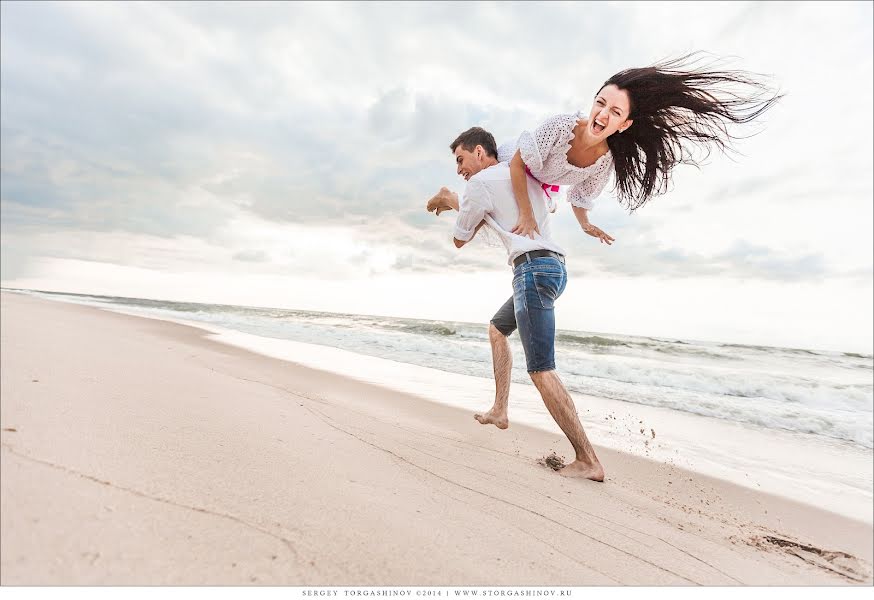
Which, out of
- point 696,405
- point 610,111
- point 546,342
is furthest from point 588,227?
point 696,405

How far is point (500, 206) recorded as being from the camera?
2.82m

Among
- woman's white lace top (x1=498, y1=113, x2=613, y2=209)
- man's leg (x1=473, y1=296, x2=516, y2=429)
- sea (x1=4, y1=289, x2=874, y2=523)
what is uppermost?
woman's white lace top (x1=498, y1=113, x2=613, y2=209)

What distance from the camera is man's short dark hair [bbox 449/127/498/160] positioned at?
3107 mm

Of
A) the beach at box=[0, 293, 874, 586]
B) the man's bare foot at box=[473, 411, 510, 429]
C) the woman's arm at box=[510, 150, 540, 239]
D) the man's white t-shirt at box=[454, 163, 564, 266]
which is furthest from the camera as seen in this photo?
the man's bare foot at box=[473, 411, 510, 429]

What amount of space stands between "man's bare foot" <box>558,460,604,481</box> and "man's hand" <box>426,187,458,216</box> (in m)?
1.89

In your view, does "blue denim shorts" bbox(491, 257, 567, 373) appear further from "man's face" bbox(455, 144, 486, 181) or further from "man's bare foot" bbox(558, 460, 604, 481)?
"man's face" bbox(455, 144, 486, 181)

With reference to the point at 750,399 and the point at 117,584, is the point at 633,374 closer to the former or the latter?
the point at 750,399

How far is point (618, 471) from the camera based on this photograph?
3234mm

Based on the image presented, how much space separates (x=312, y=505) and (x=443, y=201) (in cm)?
223

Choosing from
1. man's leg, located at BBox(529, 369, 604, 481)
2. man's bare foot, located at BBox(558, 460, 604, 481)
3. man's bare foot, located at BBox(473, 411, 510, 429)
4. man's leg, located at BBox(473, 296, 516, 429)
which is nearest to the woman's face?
man's leg, located at BBox(473, 296, 516, 429)

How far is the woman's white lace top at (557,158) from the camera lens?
99.4 inches

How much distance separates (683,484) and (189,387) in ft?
11.7

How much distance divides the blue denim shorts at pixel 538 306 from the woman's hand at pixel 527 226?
18 centimetres

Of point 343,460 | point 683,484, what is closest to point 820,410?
point 683,484
